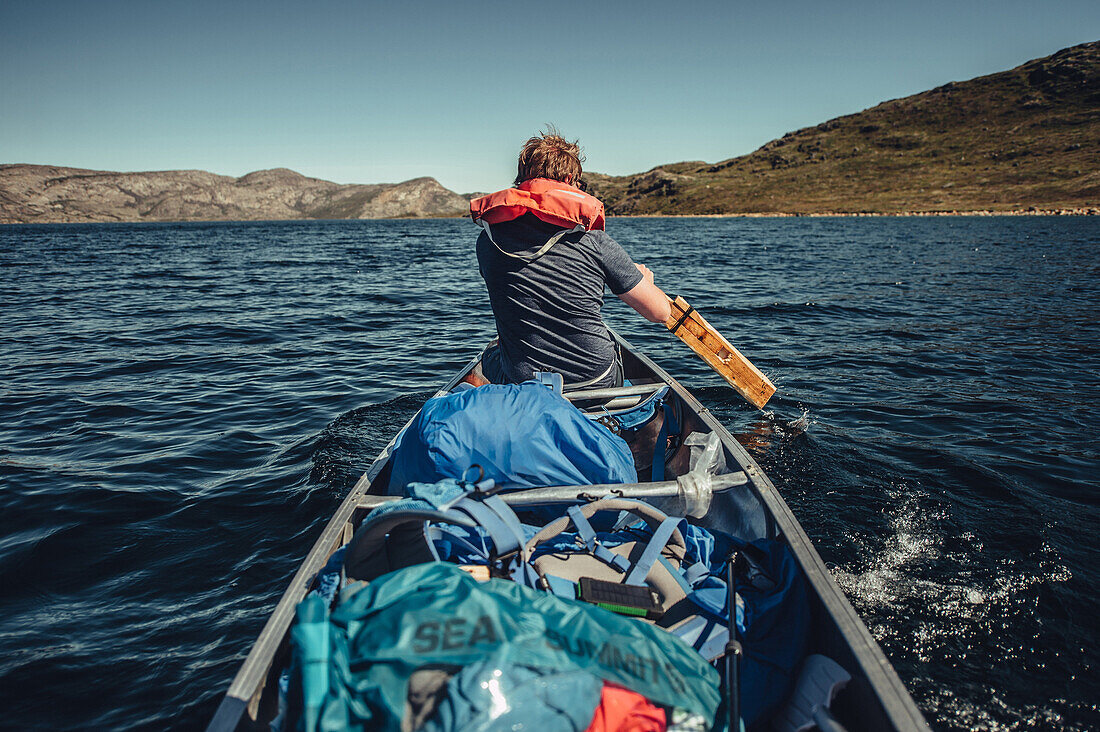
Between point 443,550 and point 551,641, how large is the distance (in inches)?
37.8

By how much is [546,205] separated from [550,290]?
627mm

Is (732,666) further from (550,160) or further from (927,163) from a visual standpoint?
(927,163)

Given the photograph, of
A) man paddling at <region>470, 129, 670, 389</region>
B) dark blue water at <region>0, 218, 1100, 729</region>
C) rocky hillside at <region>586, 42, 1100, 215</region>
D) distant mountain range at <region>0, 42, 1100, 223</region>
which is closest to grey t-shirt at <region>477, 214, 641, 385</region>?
man paddling at <region>470, 129, 670, 389</region>

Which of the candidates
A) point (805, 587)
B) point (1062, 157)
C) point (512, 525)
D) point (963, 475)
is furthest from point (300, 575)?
point (1062, 157)

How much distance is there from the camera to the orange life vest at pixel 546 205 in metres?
3.74

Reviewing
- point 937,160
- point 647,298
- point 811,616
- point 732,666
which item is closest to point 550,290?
point 647,298

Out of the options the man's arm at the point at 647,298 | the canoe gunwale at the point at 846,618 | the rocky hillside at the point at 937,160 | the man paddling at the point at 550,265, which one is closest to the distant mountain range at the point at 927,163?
the rocky hillside at the point at 937,160

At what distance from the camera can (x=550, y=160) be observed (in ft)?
13.4

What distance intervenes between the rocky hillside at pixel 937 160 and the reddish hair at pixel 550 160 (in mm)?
100351

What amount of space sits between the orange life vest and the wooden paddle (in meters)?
2.36

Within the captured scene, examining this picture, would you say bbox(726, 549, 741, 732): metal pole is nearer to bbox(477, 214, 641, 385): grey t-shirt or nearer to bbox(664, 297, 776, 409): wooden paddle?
bbox(477, 214, 641, 385): grey t-shirt

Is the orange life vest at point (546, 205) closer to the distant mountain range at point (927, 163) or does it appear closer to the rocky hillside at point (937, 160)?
the distant mountain range at point (927, 163)

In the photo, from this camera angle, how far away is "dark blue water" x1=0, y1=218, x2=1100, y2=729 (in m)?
3.39

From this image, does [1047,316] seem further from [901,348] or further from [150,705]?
[150,705]
